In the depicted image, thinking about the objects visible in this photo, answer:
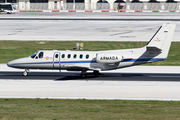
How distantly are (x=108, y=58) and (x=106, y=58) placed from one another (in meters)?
0.18

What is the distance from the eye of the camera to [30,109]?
19703 mm

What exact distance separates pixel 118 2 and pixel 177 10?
28.3 metres

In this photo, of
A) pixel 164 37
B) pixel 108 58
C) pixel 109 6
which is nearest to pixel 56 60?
pixel 108 58

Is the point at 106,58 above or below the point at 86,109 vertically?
above

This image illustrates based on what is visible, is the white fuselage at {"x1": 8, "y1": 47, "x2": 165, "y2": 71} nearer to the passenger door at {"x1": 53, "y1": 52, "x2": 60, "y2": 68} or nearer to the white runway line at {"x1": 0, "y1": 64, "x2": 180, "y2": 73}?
the passenger door at {"x1": 53, "y1": 52, "x2": 60, "y2": 68}

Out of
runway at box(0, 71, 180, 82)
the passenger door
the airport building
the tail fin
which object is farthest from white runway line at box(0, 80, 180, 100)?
the airport building

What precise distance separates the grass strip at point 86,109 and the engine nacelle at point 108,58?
25.1ft

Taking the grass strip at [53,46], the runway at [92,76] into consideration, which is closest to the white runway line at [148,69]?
the runway at [92,76]

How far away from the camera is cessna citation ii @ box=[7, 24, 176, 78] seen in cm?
2922

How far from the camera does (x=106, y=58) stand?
96.2 ft

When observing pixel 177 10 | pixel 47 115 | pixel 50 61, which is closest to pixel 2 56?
pixel 50 61

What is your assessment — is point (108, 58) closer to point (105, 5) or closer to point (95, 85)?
point (95, 85)

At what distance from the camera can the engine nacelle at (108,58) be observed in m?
29.2

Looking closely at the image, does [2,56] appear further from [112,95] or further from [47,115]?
[47,115]
